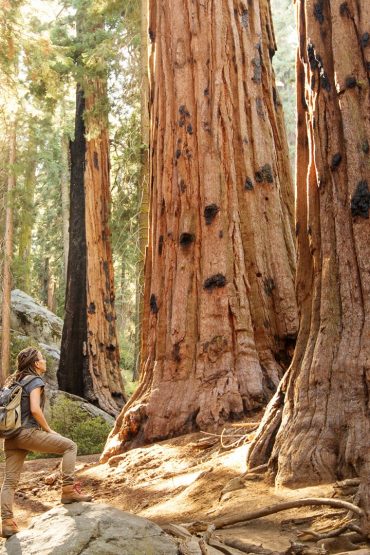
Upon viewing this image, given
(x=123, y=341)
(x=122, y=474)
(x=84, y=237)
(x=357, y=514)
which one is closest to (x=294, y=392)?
(x=357, y=514)

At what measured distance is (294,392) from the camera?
458 cm

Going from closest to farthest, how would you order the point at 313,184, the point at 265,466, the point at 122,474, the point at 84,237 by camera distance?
the point at 265,466, the point at 313,184, the point at 122,474, the point at 84,237

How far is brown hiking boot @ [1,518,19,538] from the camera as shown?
423cm

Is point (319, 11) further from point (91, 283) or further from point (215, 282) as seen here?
point (91, 283)

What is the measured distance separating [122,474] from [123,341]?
27.1 metres

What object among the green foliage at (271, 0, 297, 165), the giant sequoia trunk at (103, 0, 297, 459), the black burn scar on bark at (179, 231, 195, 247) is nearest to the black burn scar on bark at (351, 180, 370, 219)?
the giant sequoia trunk at (103, 0, 297, 459)

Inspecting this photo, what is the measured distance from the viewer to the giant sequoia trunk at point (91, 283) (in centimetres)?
1422

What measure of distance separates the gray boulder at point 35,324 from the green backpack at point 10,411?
16.6 metres

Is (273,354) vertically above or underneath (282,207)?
underneath

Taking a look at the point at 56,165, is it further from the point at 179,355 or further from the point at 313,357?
the point at 313,357

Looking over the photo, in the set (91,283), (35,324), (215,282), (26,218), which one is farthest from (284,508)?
(35,324)

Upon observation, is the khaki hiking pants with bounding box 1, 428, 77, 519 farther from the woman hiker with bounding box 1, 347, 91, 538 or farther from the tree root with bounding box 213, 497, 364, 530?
the tree root with bounding box 213, 497, 364, 530

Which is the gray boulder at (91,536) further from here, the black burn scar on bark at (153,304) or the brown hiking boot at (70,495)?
the black burn scar on bark at (153,304)

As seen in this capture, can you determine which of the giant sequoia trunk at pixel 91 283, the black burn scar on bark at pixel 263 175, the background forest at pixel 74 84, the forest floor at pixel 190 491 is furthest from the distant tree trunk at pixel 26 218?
the forest floor at pixel 190 491
